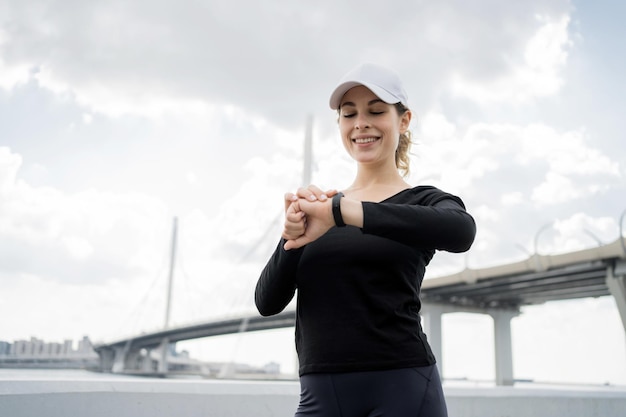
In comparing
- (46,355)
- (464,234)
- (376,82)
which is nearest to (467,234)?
(464,234)

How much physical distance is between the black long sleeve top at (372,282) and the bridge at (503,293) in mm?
23646

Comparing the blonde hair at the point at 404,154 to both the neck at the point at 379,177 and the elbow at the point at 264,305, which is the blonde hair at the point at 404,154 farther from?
the elbow at the point at 264,305

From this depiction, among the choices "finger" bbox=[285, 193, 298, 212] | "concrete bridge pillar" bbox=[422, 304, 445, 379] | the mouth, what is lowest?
"finger" bbox=[285, 193, 298, 212]

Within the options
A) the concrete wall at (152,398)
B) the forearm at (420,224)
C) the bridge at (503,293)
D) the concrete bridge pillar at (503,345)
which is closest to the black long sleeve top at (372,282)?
the forearm at (420,224)

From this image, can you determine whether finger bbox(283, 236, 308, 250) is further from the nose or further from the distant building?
the distant building

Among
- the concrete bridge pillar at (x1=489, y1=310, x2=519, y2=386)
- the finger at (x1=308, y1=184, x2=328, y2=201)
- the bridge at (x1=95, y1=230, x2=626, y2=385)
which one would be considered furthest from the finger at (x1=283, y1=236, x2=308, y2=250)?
the concrete bridge pillar at (x1=489, y1=310, x2=519, y2=386)

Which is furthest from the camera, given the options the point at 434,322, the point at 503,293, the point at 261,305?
the point at 434,322

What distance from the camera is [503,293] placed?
100ft

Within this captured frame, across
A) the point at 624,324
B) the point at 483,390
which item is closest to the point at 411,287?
the point at 483,390

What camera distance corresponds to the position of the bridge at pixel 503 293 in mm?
23219

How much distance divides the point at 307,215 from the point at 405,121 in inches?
17.9

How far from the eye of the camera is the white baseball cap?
1.33 metres

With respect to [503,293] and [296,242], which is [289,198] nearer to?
[296,242]

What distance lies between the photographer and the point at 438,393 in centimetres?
124
